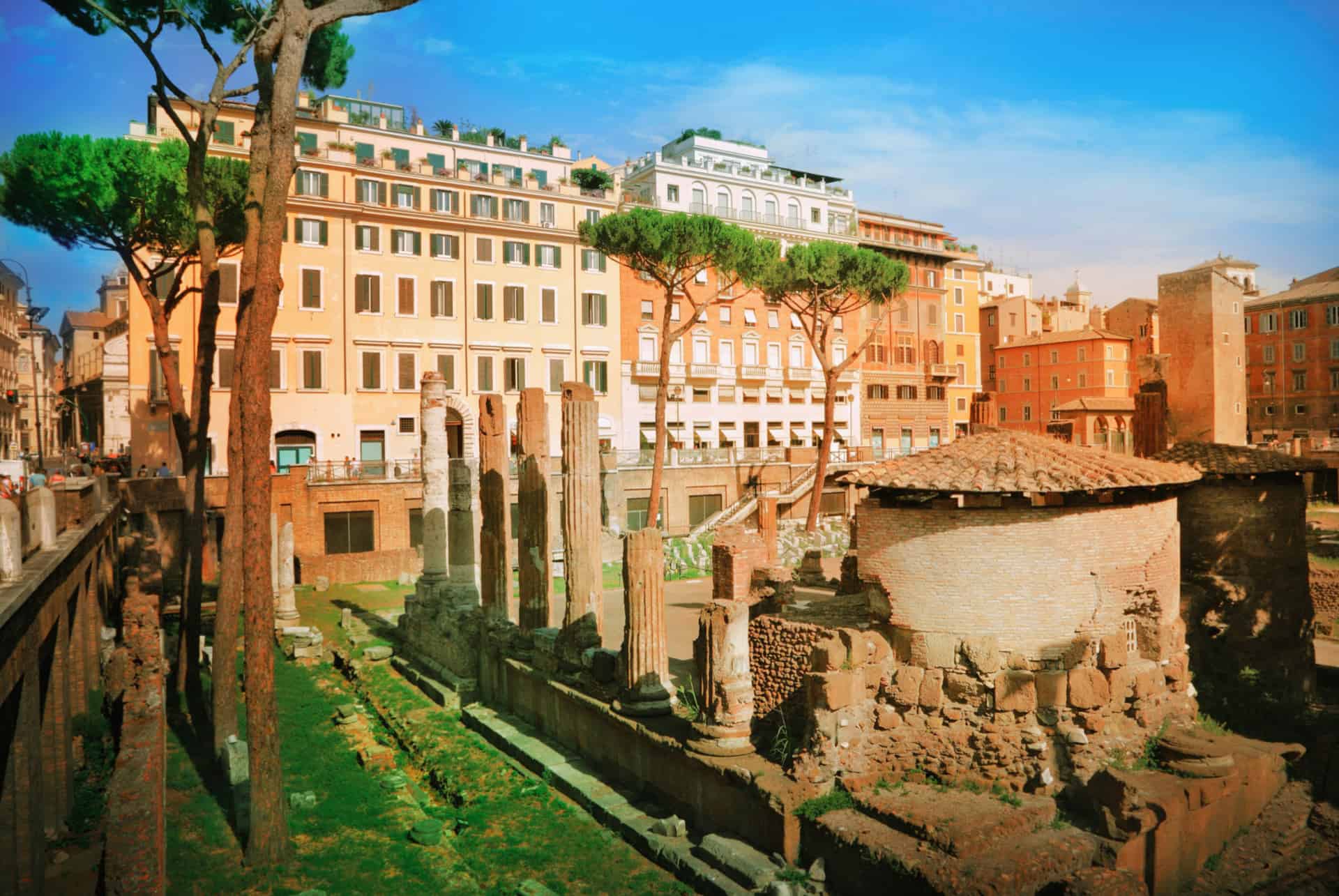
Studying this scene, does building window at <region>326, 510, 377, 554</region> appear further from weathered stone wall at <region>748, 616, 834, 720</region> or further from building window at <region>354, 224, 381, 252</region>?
weathered stone wall at <region>748, 616, 834, 720</region>

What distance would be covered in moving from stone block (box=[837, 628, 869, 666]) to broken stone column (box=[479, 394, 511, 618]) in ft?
23.8

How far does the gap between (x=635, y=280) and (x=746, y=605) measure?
101 feet

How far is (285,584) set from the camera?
19.8 m

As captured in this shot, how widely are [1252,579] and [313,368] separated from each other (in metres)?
28.5

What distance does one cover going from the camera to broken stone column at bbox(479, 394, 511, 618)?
15.4 m

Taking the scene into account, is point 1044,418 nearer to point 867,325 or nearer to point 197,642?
point 867,325

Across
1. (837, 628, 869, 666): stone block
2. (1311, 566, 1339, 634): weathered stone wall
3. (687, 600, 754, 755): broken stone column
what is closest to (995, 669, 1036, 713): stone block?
(837, 628, 869, 666): stone block

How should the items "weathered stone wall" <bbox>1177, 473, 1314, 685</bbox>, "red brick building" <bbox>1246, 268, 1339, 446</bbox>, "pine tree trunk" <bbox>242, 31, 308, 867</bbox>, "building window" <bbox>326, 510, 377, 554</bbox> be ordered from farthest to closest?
1. "red brick building" <bbox>1246, 268, 1339, 446</bbox>
2. "building window" <bbox>326, 510, 377, 554</bbox>
3. "weathered stone wall" <bbox>1177, 473, 1314, 685</bbox>
4. "pine tree trunk" <bbox>242, 31, 308, 867</bbox>

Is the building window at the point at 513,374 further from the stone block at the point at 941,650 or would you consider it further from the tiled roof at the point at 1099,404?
the stone block at the point at 941,650

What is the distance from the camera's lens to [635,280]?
1548 inches

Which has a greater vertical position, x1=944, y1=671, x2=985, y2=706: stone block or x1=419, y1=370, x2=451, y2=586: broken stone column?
x1=419, y1=370, x2=451, y2=586: broken stone column

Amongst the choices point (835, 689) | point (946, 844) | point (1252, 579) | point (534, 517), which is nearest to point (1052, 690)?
point (835, 689)

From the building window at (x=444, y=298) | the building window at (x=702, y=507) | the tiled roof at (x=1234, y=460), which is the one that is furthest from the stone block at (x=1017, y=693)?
the building window at (x=444, y=298)

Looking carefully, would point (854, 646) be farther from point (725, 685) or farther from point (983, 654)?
point (725, 685)
